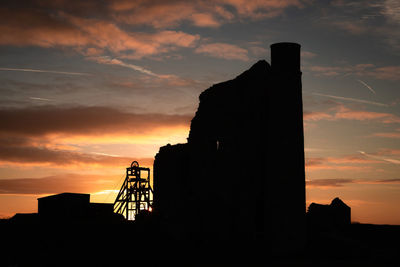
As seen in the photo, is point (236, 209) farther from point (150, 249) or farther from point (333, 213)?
point (333, 213)

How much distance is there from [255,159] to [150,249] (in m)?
6.37

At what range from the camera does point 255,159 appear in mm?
19031

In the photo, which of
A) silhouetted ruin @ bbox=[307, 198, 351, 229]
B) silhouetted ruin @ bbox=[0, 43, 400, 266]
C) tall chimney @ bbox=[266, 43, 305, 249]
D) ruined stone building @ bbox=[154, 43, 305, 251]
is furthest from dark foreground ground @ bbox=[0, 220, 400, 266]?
silhouetted ruin @ bbox=[307, 198, 351, 229]

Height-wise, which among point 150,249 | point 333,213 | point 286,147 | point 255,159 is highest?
point 286,147

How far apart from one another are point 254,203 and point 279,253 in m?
2.20

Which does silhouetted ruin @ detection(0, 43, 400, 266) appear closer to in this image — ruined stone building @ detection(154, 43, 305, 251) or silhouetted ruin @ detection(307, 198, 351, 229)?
ruined stone building @ detection(154, 43, 305, 251)

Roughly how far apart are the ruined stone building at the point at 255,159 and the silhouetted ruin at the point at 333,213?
11089 mm

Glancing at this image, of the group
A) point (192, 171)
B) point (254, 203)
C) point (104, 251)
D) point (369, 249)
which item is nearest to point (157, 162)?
point (192, 171)

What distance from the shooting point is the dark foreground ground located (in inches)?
685

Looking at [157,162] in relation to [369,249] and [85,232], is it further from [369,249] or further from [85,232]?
[369,249]

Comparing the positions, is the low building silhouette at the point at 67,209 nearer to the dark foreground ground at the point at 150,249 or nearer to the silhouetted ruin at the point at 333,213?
the dark foreground ground at the point at 150,249

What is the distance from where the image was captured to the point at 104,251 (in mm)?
20406

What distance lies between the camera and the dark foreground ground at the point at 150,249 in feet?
57.1

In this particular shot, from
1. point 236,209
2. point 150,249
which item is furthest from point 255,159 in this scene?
point 150,249
